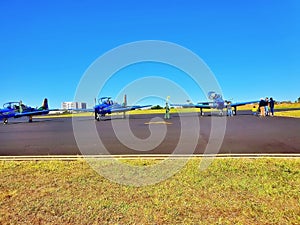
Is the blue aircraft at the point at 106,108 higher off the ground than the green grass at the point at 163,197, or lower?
higher

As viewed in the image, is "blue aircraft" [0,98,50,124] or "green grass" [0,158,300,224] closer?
"green grass" [0,158,300,224]

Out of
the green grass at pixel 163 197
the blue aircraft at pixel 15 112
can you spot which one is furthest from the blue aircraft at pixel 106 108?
the green grass at pixel 163 197

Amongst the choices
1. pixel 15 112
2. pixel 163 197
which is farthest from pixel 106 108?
pixel 163 197

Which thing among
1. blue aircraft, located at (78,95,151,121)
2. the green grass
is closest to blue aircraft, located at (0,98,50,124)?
blue aircraft, located at (78,95,151,121)

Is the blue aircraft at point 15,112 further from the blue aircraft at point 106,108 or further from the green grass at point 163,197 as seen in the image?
the green grass at point 163,197

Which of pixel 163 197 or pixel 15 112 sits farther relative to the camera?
pixel 15 112

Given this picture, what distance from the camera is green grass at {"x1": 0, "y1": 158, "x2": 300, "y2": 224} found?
2.96 metres

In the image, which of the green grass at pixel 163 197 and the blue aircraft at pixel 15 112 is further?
the blue aircraft at pixel 15 112

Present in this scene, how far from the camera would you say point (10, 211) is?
10.5 ft

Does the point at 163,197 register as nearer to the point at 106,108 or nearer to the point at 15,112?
the point at 106,108

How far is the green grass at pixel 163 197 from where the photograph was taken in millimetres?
2963

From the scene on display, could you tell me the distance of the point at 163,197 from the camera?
357 cm

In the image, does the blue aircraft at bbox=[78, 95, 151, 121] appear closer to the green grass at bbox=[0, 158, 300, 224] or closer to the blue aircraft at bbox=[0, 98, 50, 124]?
the blue aircraft at bbox=[0, 98, 50, 124]

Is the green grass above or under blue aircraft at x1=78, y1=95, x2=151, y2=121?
under
